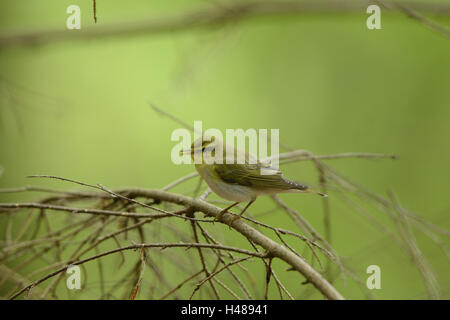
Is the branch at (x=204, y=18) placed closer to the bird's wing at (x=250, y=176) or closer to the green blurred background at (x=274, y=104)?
the bird's wing at (x=250, y=176)

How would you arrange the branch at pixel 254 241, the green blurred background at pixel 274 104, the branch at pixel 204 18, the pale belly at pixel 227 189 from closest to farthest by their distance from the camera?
the branch at pixel 254 241 < the pale belly at pixel 227 189 < the branch at pixel 204 18 < the green blurred background at pixel 274 104

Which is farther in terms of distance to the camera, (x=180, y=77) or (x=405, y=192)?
(x=405, y=192)

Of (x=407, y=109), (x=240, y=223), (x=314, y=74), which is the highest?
(x=314, y=74)

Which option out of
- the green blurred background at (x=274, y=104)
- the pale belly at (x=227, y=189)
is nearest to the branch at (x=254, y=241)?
the pale belly at (x=227, y=189)

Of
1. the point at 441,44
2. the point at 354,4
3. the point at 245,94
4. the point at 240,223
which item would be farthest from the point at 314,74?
the point at 240,223

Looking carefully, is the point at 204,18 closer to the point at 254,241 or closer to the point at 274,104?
the point at 254,241

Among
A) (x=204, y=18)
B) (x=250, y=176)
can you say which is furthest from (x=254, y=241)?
(x=204, y=18)

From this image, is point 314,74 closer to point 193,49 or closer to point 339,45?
point 339,45
